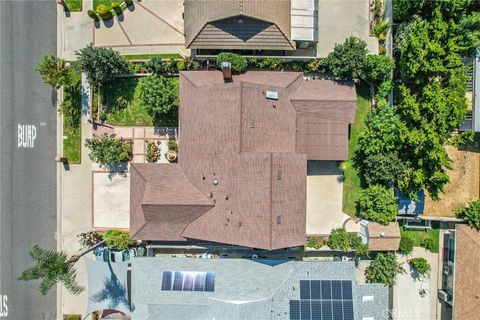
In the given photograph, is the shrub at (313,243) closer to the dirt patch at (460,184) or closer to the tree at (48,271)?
the dirt patch at (460,184)

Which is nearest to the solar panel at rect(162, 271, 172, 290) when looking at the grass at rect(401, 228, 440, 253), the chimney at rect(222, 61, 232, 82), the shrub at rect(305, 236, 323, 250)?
the shrub at rect(305, 236, 323, 250)

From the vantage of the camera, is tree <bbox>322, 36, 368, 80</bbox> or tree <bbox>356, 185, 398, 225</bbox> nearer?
tree <bbox>322, 36, 368, 80</bbox>

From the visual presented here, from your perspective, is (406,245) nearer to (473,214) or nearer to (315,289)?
(473,214)

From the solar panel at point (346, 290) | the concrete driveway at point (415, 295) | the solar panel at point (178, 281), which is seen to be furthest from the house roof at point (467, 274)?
the solar panel at point (178, 281)

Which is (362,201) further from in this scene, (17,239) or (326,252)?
(17,239)

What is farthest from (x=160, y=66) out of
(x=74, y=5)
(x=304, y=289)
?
(x=304, y=289)

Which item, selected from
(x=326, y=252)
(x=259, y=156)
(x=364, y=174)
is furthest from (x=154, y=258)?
(x=364, y=174)

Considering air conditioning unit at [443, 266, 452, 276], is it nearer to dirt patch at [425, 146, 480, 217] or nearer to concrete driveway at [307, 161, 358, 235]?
dirt patch at [425, 146, 480, 217]
